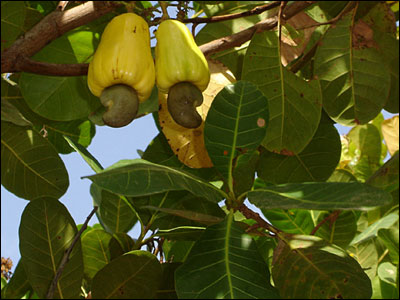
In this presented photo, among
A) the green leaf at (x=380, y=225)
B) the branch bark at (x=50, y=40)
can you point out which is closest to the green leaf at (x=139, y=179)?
the branch bark at (x=50, y=40)

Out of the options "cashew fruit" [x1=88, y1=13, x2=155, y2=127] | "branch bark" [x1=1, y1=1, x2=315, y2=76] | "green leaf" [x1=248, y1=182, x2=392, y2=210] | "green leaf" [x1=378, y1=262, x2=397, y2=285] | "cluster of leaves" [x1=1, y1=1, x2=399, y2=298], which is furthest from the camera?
"green leaf" [x1=378, y1=262, x2=397, y2=285]

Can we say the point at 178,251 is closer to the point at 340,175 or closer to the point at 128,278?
the point at 128,278

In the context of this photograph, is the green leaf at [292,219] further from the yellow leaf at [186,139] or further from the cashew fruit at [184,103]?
the cashew fruit at [184,103]

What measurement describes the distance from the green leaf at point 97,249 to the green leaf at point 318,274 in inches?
16.8

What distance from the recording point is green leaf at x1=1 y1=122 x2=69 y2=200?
131cm

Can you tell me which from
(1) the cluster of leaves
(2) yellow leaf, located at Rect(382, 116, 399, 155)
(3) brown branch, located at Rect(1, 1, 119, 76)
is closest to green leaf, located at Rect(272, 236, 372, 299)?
(1) the cluster of leaves

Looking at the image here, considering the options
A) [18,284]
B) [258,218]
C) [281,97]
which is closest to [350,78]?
[281,97]

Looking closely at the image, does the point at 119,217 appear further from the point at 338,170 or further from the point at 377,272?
the point at 377,272

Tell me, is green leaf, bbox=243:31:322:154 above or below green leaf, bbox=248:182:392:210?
above

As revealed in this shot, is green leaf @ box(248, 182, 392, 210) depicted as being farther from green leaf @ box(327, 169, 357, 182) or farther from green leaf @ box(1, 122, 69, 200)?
green leaf @ box(327, 169, 357, 182)

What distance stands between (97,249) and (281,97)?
0.58 metres

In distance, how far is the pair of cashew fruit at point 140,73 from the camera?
1025mm

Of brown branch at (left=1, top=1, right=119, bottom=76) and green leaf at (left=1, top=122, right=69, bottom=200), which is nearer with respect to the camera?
brown branch at (left=1, top=1, right=119, bottom=76)

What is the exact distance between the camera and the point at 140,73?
1.04 meters
